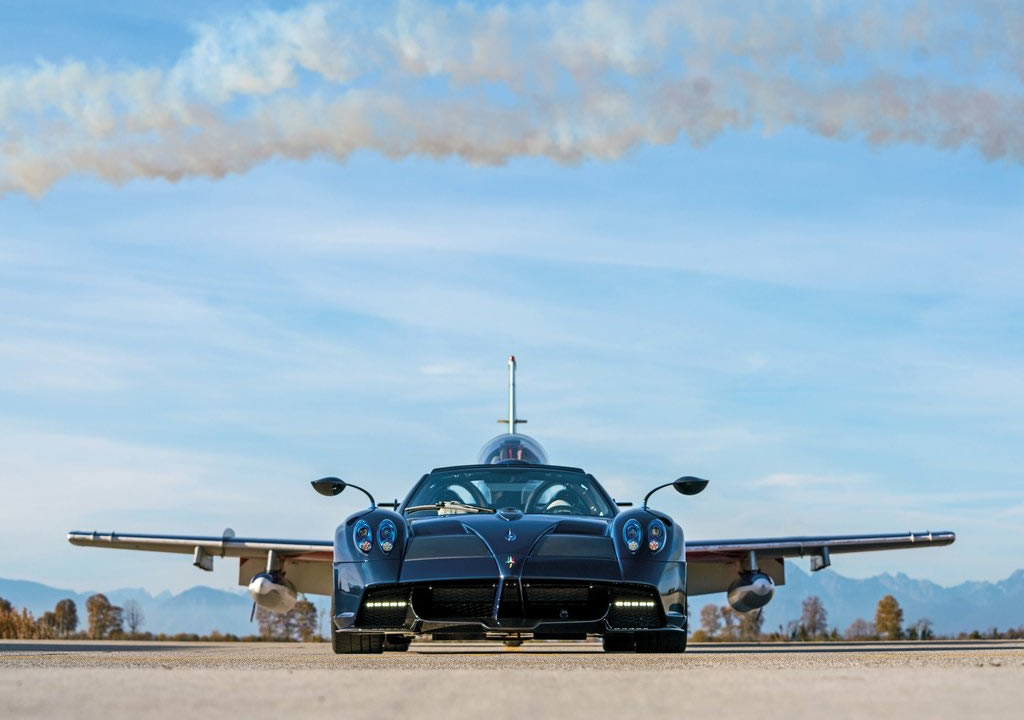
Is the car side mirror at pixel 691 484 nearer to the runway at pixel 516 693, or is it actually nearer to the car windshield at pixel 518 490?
the car windshield at pixel 518 490

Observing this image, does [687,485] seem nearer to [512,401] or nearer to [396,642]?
[396,642]

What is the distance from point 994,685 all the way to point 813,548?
55.8 feet

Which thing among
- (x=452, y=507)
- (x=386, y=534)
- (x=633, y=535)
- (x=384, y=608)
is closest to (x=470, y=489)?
(x=452, y=507)

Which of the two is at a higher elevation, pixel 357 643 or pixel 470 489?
pixel 470 489

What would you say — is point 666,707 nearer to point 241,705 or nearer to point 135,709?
point 241,705

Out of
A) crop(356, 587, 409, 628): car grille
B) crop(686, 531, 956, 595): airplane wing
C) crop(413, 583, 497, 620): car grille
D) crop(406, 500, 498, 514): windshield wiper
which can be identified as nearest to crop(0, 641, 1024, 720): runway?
crop(413, 583, 497, 620): car grille

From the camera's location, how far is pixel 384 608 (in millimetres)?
9258

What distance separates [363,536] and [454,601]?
0.93 meters

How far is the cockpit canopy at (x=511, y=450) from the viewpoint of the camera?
57.8 feet

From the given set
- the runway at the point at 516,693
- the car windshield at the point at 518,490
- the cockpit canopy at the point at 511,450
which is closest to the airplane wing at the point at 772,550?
the cockpit canopy at the point at 511,450

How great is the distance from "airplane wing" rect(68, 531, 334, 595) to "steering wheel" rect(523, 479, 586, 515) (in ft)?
32.8

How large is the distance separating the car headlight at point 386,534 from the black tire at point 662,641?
1.85 metres

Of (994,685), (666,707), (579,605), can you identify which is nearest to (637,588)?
(579,605)

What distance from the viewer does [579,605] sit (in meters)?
9.16
